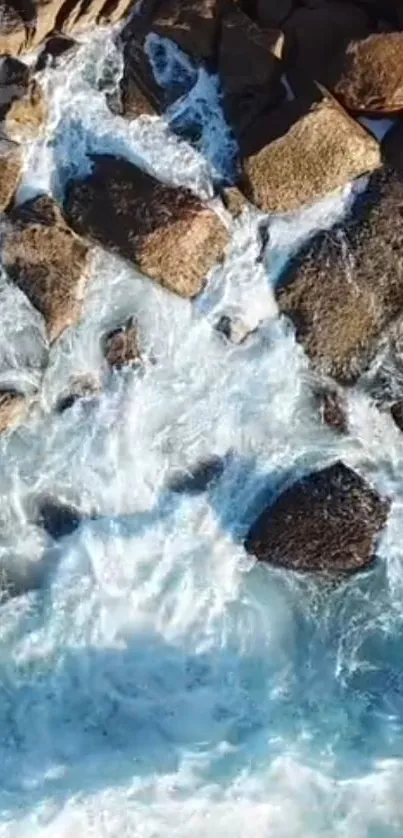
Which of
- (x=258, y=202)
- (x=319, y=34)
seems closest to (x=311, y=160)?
(x=258, y=202)

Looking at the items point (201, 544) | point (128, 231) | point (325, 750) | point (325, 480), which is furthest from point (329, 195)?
point (325, 750)

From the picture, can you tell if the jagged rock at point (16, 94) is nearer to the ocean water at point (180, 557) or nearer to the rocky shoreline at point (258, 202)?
the rocky shoreline at point (258, 202)

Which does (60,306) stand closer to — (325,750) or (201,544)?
(201,544)

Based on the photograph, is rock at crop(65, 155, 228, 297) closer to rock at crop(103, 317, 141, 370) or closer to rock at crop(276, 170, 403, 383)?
rock at crop(103, 317, 141, 370)

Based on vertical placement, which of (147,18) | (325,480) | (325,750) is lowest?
(325,750)

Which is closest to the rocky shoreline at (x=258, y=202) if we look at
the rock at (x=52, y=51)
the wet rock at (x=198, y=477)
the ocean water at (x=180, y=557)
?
the rock at (x=52, y=51)

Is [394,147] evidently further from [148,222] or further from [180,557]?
[180,557]

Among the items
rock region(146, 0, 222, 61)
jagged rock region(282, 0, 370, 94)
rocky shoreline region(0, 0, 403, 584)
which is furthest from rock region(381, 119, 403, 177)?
rock region(146, 0, 222, 61)
